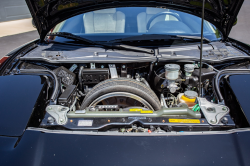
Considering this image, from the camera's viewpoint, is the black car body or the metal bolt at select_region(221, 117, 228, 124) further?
the metal bolt at select_region(221, 117, 228, 124)

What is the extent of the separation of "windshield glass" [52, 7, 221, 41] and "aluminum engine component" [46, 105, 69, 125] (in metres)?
1.10

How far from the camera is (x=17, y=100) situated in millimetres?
1423

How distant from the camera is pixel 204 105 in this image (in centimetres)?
144

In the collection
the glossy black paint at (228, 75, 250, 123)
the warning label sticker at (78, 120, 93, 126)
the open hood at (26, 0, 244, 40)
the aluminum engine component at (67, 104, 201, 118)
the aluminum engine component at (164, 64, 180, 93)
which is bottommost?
the warning label sticker at (78, 120, 93, 126)

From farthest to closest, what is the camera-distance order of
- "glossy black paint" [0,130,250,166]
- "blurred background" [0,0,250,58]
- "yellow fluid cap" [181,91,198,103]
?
"blurred background" [0,0,250,58] → "yellow fluid cap" [181,91,198,103] → "glossy black paint" [0,130,250,166]

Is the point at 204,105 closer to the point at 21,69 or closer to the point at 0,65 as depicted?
the point at 21,69

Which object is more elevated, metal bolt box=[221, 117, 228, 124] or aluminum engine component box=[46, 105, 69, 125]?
aluminum engine component box=[46, 105, 69, 125]

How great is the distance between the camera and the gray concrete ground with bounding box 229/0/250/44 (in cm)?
699

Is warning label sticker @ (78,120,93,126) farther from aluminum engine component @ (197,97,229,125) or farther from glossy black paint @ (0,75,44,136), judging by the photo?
aluminum engine component @ (197,97,229,125)

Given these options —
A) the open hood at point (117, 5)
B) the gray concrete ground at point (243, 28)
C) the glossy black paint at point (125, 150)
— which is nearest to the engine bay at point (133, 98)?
the glossy black paint at point (125, 150)

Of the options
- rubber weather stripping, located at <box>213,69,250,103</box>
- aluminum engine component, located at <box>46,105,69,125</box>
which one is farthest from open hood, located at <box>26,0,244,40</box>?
aluminum engine component, located at <box>46,105,69,125</box>

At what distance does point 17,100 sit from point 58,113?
31cm

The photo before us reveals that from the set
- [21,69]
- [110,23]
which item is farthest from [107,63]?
[21,69]

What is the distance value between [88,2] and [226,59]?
4.89 feet
